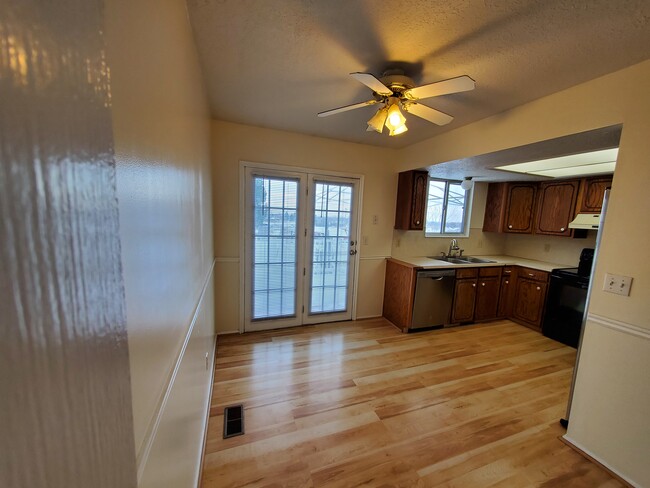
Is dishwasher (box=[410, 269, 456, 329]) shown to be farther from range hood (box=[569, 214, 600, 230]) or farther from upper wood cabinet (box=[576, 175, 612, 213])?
upper wood cabinet (box=[576, 175, 612, 213])

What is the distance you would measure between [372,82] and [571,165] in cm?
272

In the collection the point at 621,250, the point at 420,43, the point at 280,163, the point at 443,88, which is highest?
the point at 420,43

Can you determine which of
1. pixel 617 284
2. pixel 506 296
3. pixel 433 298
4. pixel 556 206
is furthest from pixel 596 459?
pixel 556 206

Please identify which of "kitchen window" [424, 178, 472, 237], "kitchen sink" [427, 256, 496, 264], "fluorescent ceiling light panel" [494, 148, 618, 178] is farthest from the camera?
"kitchen window" [424, 178, 472, 237]

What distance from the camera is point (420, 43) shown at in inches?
55.3

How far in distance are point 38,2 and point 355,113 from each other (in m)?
2.39

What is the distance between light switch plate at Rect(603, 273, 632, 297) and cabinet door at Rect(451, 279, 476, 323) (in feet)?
5.95

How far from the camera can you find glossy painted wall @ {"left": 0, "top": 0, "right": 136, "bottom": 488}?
0.53 feet

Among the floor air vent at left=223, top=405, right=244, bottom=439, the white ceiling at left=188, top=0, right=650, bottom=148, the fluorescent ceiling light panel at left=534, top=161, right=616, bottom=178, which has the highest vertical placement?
the white ceiling at left=188, top=0, right=650, bottom=148

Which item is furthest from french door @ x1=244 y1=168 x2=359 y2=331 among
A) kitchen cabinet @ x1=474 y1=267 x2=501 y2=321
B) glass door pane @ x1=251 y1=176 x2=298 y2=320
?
kitchen cabinet @ x1=474 y1=267 x2=501 y2=321

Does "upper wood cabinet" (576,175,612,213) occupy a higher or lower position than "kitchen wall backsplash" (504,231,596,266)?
higher

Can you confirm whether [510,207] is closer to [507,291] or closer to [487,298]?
[507,291]

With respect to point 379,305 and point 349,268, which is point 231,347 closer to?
point 349,268

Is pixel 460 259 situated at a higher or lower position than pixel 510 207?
lower
